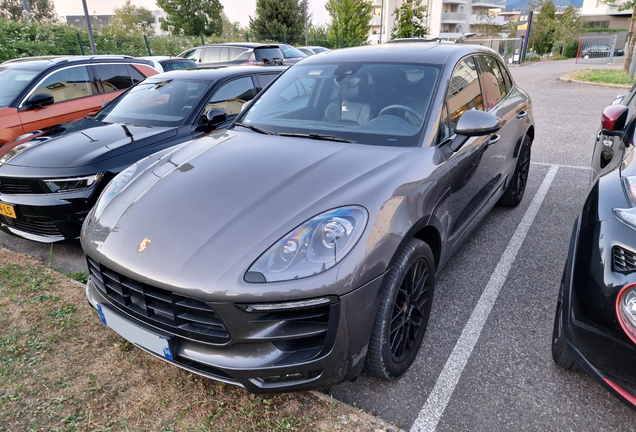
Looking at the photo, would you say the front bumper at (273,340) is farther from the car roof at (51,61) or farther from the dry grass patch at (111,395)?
the car roof at (51,61)

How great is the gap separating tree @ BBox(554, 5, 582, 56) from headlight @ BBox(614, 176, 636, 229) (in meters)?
44.8

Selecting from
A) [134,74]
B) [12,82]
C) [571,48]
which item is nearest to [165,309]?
[12,82]

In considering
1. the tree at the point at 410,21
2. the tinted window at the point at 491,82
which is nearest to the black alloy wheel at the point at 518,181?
the tinted window at the point at 491,82

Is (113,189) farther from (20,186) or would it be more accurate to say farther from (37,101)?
(37,101)

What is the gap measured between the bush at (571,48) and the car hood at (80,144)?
146 ft

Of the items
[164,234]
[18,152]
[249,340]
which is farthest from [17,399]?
[18,152]

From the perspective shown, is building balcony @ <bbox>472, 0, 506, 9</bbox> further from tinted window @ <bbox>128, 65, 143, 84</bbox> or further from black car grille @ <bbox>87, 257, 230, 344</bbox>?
black car grille @ <bbox>87, 257, 230, 344</bbox>

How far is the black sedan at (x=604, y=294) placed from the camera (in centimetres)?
172

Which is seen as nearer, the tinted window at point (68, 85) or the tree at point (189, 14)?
the tinted window at point (68, 85)

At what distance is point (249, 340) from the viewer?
1.76 m

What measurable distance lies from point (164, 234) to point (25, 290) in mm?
1924

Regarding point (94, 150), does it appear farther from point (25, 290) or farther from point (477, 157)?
point (477, 157)

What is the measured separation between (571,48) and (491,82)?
4333cm

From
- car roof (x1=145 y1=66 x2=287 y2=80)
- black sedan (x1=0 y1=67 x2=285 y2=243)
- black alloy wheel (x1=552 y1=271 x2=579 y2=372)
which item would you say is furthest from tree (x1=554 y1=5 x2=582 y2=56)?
black alloy wheel (x1=552 y1=271 x2=579 y2=372)
